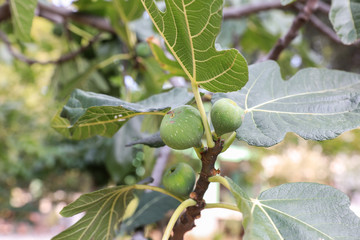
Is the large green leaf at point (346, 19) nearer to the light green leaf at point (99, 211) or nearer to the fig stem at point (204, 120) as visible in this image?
the fig stem at point (204, 120)

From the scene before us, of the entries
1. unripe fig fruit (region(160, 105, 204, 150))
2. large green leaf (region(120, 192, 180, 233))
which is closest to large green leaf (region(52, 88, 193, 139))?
unripe fig fruit (region(160, 105, 204, 150))

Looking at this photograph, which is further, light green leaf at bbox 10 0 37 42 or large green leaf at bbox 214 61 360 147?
light green leaf at bbox 10 0 37 42

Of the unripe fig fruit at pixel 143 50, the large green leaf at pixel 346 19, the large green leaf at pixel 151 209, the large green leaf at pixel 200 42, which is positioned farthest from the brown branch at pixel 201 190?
the unripe fig fruit at pixel 143 50

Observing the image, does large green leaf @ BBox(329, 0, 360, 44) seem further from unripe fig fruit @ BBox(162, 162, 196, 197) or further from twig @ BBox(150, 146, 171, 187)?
twig @ BBox(150, 146, 171, 187)

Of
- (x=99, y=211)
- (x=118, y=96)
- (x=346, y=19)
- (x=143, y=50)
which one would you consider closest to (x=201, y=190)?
(x=99, y=211)

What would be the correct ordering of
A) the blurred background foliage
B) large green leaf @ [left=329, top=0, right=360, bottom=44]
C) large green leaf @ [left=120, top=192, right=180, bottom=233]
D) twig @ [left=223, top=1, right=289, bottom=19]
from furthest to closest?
twig @ [left=223, top=1, right=289, bottom=19] → the blurred background foliage → large green leaf @ [left=120, top=192, right=180, bottom=233] → large green leaf @ [left=329, top=0, right=360, bottom=44]

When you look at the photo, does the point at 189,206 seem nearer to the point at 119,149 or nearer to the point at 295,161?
the point at 119,149
